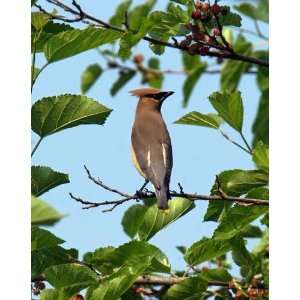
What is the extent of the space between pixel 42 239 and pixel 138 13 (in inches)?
45.6

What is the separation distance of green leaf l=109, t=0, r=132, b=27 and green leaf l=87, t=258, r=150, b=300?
98 cm

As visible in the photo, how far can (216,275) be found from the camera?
2791mm

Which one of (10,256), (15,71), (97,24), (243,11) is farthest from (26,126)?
(243,11)

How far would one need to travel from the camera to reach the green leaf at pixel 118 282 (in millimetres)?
2338

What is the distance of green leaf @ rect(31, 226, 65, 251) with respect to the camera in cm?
226

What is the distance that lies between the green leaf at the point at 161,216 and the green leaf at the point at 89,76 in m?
1.17

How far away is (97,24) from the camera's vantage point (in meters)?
2.87

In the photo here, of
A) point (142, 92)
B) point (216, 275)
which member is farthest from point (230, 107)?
point (142, 92)

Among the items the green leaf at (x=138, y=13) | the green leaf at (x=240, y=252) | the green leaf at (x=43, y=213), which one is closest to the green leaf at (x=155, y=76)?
the green leaf at (x=138, y=13)

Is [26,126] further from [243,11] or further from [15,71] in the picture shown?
[243,11]

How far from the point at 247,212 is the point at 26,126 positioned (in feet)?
2.15

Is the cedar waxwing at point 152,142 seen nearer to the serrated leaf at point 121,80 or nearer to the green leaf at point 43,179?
the serrated leaf at point 121,80

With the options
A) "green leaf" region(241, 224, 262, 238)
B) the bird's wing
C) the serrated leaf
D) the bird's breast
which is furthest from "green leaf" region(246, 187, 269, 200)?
the serrated leaf

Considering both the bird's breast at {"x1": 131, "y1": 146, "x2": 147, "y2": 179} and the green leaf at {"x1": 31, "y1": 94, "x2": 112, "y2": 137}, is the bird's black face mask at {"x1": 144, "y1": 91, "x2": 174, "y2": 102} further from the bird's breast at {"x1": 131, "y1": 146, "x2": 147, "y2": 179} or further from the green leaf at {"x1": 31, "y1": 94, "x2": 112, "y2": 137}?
the green leaf at {"x1": 31, "y1": 94, "x2": 112, "y2": 137}
